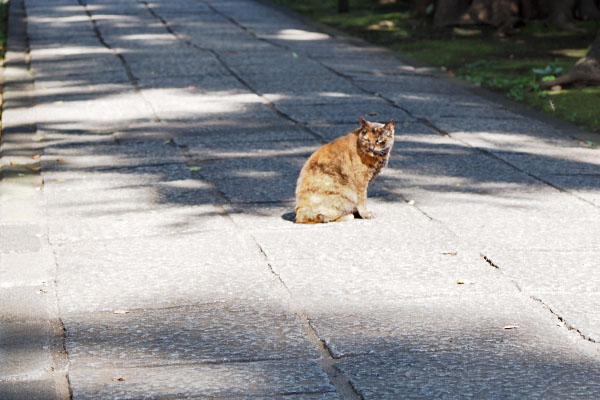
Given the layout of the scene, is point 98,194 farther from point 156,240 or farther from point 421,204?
point 421,204

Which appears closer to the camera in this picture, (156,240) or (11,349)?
(11,349)

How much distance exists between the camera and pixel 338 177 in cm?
541

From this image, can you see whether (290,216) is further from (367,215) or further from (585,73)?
(585,73)

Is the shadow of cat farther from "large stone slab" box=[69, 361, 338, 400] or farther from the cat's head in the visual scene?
"large stone slab" box=[69, 361, 338, 400]

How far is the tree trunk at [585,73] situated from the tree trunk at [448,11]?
476 cm

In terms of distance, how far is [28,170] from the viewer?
695cm

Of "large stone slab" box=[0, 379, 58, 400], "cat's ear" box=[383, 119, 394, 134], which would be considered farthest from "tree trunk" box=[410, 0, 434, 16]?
"large stone slab" box=[0, 379, 58, 400]

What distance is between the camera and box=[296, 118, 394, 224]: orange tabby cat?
212 inches

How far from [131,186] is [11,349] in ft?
8.99

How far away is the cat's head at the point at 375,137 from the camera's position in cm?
528

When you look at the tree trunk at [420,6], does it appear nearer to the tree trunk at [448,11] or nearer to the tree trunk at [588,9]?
the tree trunk at [448,11]

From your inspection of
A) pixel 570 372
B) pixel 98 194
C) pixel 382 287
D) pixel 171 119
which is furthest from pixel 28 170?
pixel 570 372

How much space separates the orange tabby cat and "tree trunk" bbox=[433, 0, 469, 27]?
9470mm

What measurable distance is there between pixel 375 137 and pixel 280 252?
2.90 ft
